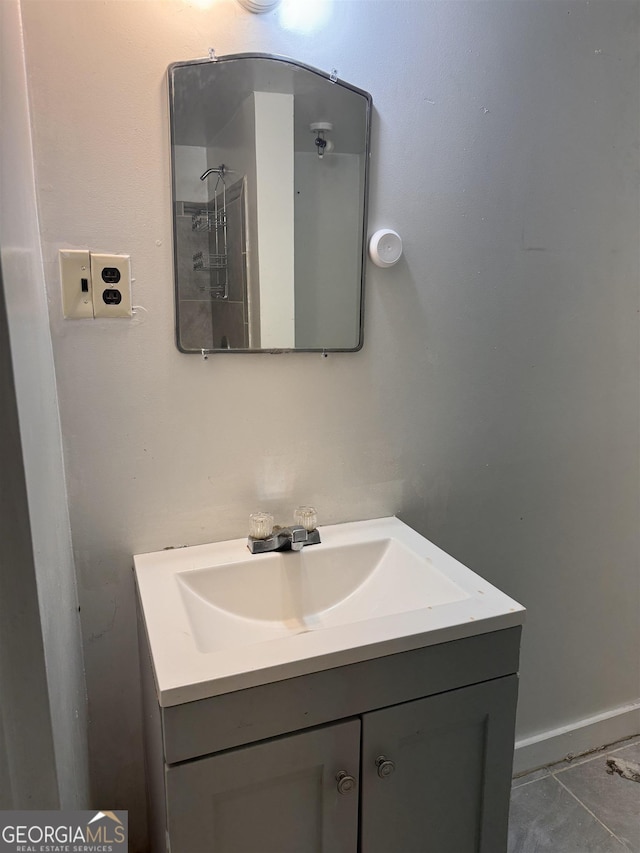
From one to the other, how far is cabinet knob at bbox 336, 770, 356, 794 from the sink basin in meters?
0.26

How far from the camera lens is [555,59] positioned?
1.34 meters

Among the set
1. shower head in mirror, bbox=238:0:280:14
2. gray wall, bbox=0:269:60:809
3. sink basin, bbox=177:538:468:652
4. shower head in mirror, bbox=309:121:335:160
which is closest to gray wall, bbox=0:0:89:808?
gray wall, bbox=0:269:60:809

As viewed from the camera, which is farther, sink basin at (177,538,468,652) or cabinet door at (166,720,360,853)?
sink basin at (177,538,468,652)

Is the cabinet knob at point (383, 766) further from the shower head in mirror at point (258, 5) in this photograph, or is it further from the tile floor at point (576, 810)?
the shower head in mirror at point (258, 5)

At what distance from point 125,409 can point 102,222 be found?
13.6 inches

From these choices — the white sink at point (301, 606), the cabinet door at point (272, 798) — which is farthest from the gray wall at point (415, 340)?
the cabinet door at point (272, 798)

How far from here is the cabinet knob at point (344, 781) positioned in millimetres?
903

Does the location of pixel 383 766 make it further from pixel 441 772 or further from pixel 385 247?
pixel 385 247

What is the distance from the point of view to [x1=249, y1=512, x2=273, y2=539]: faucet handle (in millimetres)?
1186

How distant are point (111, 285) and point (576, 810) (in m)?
1.77

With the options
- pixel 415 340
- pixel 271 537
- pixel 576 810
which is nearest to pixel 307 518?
pixel 271 537

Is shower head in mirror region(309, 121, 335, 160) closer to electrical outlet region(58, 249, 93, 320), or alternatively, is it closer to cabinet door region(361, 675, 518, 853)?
electrical outlet region(58, 249, 93, 320)

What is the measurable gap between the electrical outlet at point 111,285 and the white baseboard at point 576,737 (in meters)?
1.61

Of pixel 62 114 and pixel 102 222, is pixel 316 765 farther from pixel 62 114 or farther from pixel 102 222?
pixel 62 114
